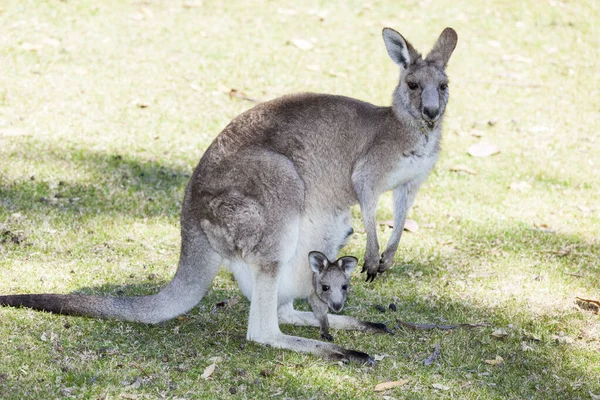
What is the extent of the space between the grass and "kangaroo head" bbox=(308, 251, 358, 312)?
257mm

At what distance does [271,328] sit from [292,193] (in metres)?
0.68

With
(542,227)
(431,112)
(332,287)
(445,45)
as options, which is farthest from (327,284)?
(542,227)

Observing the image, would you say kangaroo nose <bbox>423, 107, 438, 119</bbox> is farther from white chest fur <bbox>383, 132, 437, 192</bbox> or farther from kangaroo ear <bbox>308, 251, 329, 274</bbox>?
kangaroo ear <bbox>308, 251, 329, 274</bbox>

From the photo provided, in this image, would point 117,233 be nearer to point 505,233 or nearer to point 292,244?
point 292,244

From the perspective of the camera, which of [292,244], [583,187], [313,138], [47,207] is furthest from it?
[583,187]

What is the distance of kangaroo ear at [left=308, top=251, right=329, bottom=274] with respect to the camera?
13.9 feet

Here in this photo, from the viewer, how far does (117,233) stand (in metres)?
5.41

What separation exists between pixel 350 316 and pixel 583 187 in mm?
3115

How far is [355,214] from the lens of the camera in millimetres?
6180

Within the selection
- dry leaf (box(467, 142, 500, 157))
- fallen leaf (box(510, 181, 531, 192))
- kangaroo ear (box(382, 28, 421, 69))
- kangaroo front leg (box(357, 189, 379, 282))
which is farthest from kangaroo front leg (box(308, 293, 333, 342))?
dry leaf (box(467, 142, 500, 157))

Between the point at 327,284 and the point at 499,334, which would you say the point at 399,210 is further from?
the point at 499,334

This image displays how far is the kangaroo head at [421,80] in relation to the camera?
4316 mm

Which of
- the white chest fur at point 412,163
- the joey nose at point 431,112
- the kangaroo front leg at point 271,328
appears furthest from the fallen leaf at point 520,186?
the kangaroo front leg at point 271,328

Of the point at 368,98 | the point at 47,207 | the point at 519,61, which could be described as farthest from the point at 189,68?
the point at 519,61
